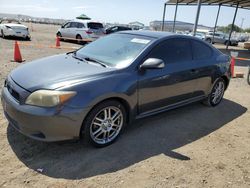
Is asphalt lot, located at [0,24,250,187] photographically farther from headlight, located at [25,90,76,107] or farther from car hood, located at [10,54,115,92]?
car hood, located at [10,54,115,92]

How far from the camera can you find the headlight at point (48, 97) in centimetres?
294

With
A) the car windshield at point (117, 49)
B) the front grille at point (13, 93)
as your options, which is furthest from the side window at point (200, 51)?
the front grille at point (13, 93)

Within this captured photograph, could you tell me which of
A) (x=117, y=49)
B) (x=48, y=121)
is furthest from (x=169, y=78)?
(x=48, y=121)

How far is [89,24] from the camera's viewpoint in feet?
54.9

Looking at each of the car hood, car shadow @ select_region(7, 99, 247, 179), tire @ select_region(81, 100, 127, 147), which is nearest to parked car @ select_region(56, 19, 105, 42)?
car shadow @ select_region(7, 99, 247, 179)

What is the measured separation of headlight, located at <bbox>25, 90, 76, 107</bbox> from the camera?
2.94 m

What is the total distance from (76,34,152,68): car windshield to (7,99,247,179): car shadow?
46.7 inches

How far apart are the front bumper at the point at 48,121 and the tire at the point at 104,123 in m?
0.15

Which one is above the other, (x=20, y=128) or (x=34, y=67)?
(x=34, y=67)

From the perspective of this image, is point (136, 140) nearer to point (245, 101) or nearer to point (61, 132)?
point (61, 132)

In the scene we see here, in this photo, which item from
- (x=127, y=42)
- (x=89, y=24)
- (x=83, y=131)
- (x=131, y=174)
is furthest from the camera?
(x=89, y=24)

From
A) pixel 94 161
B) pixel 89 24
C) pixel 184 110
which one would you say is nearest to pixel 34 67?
pixel 94 161

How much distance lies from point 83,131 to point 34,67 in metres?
1.30

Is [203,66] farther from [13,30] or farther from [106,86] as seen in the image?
[13,30]
